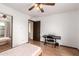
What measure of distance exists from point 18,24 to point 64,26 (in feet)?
8.24

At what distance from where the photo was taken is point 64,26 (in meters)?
4.35

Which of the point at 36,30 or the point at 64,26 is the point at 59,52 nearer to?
the point at 64,26

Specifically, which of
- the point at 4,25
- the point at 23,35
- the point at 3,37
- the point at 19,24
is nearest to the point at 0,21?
the point at 4,25

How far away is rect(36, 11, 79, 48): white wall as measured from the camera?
12.7ft

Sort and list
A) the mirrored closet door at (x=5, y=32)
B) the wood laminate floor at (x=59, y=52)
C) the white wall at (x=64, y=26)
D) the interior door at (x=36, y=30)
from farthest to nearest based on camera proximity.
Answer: the interior door at (x=36, y=30) < the white wall at (x=64, y=26) < the mirrored closet door at (x=5, y=32) < the wood laminate floor at (x=59, y=52)

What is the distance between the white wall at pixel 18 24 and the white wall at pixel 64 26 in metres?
1.34

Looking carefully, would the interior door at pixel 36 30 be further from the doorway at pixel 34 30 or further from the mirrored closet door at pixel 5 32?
the mirrored closet door at pixel 5 32

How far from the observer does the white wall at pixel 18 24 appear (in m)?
3.48

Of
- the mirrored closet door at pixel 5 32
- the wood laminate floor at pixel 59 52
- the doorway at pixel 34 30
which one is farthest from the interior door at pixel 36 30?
the mirrored closet door at pixel 5 32

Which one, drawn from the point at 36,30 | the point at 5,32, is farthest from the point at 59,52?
the point at 36,30

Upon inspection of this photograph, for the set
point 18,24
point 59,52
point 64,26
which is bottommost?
point 59,52

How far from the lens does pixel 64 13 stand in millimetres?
4340

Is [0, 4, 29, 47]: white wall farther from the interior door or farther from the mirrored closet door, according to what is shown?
the interior door

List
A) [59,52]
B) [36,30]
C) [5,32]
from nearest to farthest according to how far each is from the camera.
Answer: [59,52]
[5,32]
[36,30]
